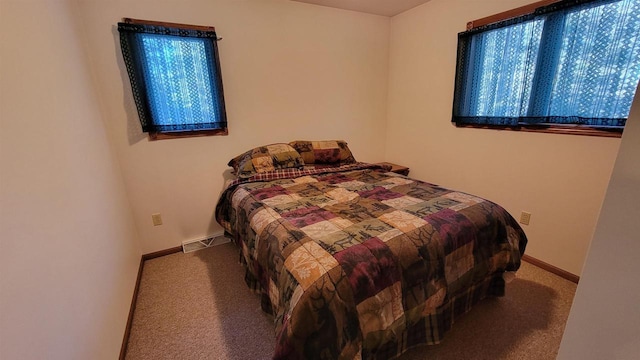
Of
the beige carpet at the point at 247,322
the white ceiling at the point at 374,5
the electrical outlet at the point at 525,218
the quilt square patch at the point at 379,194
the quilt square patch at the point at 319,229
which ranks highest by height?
the white ceiling at the point at 374,5

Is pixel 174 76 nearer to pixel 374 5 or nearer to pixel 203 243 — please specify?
pixel 203 243

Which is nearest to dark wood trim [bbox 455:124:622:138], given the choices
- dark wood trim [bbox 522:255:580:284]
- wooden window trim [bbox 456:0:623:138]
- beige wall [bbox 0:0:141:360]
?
wooden window trim [bbox 456:0:623:138]

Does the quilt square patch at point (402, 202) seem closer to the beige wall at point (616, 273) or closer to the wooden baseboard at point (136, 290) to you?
the beige wall at point (616, 273)

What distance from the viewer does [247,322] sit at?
1.67 metres

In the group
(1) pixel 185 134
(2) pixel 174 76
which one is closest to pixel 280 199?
(1) pixel 185 134

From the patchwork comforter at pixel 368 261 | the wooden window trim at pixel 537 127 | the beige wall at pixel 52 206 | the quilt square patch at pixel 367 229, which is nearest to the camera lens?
the beige wall at pixel 52 206

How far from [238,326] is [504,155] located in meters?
2.48

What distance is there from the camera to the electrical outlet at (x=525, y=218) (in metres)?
2.19

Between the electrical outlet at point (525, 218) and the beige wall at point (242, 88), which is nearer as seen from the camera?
the beige wall at point (242, 88)

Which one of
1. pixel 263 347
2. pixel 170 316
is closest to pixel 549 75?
pixel 263 347

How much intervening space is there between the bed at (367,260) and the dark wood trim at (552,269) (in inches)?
29.8

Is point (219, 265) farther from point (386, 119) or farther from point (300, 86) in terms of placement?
point (386, 119)

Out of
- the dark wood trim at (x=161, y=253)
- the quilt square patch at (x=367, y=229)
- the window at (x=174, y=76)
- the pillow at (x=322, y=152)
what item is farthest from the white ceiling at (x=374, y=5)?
the dark wood trim at (x=161, y=253)

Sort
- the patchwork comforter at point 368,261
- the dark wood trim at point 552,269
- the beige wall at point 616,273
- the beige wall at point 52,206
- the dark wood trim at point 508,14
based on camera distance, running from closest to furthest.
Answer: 1. the beige wall at point 616,273
2. the beige wall at point 52,206
3. the patchwork comforter at point 368,261
4. the dark wood trim at point 508,14
5. the dark wood trim at point 552,269
